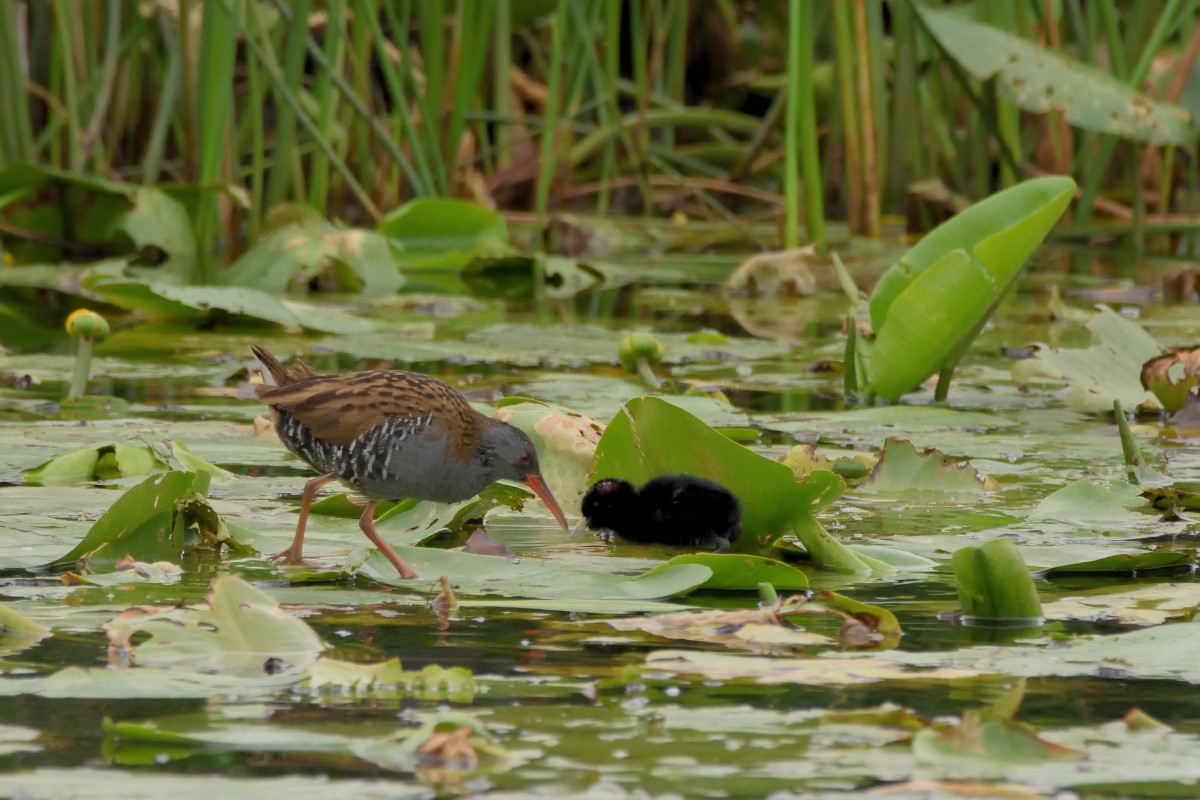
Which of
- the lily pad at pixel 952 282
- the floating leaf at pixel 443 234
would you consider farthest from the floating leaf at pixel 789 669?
the floating leaf at pixel 443 234

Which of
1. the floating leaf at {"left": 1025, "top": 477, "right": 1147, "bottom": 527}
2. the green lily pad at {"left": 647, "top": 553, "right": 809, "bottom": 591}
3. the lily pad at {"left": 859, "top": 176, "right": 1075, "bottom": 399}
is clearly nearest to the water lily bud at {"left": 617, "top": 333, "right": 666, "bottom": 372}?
the lily pad at {"left": 859, "top": 176, "right": 1075, "bottom": 399}

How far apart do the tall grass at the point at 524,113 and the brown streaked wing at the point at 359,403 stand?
3500 millimetres

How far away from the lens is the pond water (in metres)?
1.77

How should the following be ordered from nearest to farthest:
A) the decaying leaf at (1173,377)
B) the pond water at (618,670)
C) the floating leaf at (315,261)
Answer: the pond water at (618,670) < the decaying leaf at (1173,377) < the floating leaf at (315,261)

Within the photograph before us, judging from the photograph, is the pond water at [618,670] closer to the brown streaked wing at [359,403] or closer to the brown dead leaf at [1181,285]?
the brown streaked wing at [359,403]

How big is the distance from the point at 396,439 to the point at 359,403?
0.11m

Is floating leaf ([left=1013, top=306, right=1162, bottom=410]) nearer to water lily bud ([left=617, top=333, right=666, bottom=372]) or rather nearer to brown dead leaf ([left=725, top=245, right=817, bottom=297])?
water lily bud ([left=617, top=333, right=666, bottom=372])

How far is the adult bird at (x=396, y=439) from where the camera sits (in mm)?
3240

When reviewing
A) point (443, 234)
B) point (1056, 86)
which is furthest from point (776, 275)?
point (1056, 86)

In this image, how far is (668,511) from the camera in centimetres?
317

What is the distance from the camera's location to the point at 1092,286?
296 inches

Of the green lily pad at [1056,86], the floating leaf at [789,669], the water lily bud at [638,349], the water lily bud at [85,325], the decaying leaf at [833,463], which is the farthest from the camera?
the green lily pad at [1056,86]

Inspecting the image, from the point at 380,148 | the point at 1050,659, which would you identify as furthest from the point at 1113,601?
the point at 380,148

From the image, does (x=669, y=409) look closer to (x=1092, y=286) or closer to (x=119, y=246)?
(x=1092, y=286)
